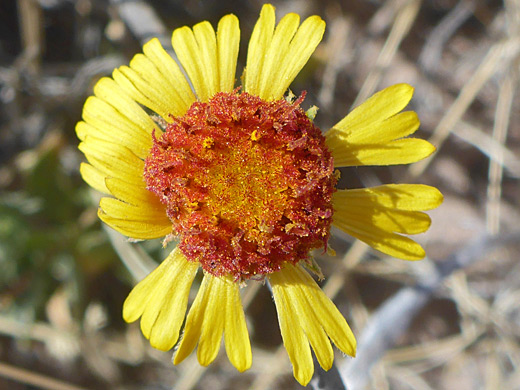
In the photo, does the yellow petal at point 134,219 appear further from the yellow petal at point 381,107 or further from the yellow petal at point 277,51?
the yellow petal at point 381,107

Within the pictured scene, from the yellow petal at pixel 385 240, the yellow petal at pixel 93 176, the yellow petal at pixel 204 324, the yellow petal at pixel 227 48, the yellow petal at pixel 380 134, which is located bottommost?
the yellow petal at pixel 385 240

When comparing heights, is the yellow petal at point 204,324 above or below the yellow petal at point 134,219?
below

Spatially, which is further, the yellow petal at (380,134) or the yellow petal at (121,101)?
the yellow petal at (121,101)

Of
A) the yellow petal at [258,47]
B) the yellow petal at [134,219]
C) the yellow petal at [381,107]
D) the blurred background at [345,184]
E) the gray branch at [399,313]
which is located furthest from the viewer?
the blurred background at [345,184]

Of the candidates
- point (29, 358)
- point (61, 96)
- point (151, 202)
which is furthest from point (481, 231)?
point (29, 358)

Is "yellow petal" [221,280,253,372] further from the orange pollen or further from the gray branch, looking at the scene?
the gray branch

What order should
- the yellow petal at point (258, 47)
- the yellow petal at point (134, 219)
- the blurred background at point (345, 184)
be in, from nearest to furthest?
the yellow petal at point (134, 219) < the yellow petal at point (258, 47) < the blurred background at point (345, 184)

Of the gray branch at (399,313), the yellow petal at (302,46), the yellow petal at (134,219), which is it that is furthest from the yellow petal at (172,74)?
the gray branch at (399,313)

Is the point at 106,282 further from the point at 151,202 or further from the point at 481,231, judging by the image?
the point at 481,231
